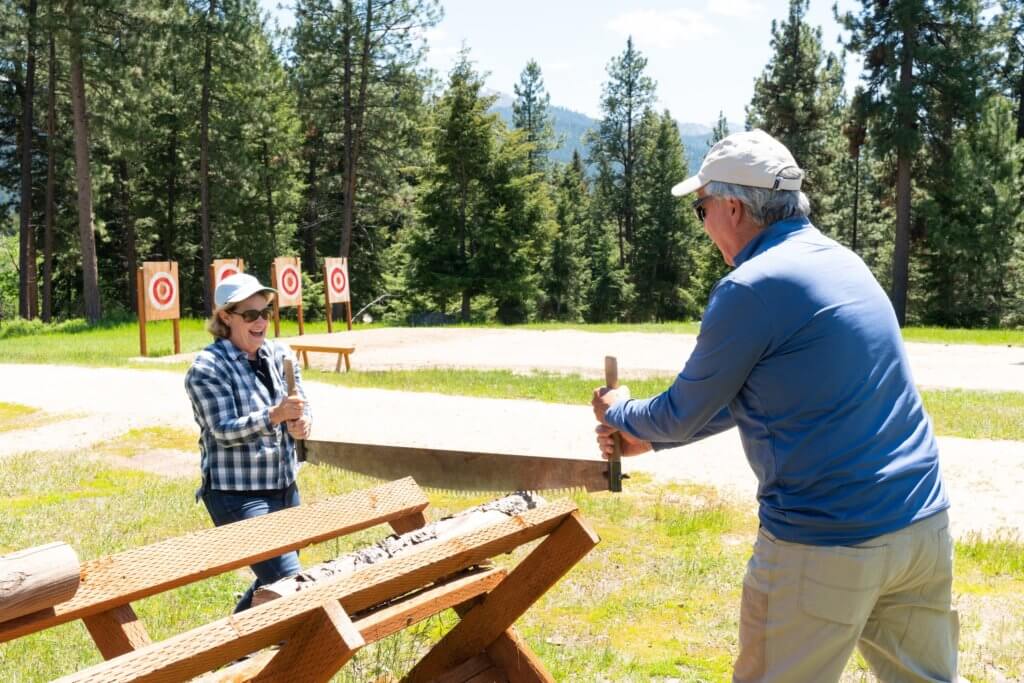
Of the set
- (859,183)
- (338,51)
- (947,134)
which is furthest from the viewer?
(859,183)

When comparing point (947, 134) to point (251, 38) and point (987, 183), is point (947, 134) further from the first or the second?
point (251, 38)

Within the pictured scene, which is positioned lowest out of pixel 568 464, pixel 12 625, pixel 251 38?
pixel 12 625

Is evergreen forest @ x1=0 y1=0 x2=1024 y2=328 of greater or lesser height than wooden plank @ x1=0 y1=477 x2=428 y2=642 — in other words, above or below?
above

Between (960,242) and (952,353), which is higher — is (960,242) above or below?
above

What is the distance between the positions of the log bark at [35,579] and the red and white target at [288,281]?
1710 centimetres

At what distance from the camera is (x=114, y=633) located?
2.62 meters

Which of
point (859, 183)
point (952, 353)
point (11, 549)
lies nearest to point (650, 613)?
point (11, 549)

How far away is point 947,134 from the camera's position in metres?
27.9

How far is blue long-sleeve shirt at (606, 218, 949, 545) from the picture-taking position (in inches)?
86.7

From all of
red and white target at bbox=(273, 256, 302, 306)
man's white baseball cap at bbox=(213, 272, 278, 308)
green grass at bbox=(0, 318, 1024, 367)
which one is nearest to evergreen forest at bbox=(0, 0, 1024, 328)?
green grass at bbox=(0, 318, 1024, 367)

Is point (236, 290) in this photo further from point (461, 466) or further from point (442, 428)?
point (442, 428)

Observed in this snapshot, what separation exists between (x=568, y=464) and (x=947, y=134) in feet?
94.4

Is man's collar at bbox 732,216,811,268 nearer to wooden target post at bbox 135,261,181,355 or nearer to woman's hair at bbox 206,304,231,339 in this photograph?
woman's hair at bbox 206,304,231,339

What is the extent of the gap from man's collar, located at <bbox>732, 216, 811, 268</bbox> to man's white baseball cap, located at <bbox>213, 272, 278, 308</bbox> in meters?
2.11
